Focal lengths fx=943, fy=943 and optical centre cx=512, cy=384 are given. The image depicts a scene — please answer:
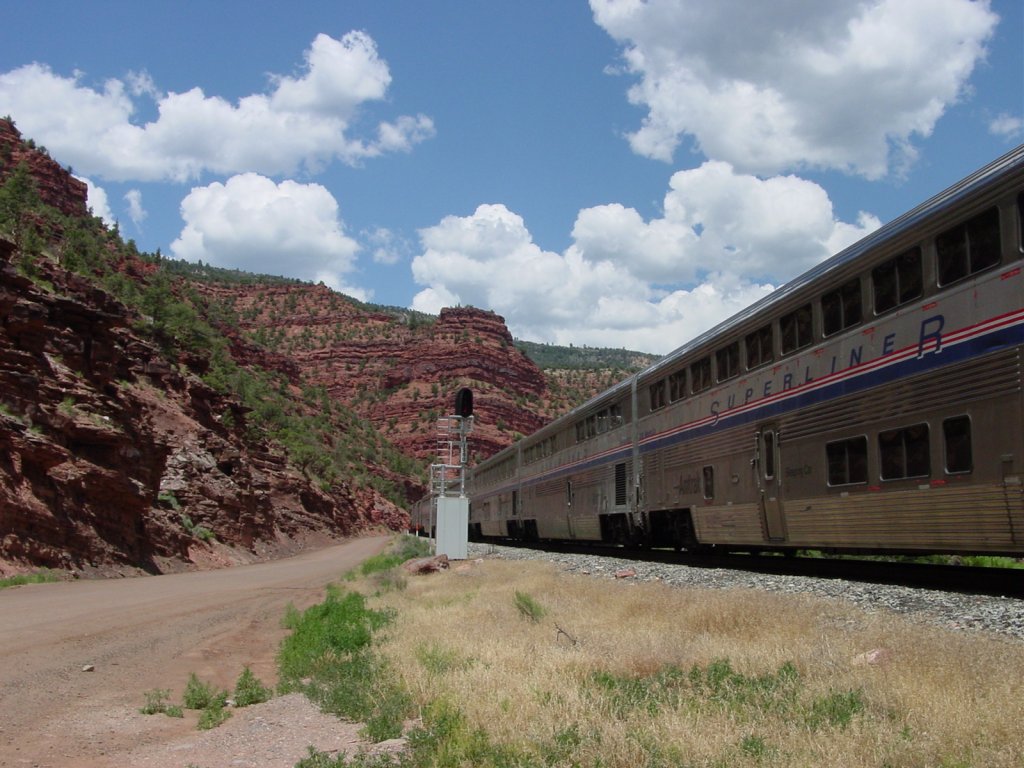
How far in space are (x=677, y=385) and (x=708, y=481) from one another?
9.78ft

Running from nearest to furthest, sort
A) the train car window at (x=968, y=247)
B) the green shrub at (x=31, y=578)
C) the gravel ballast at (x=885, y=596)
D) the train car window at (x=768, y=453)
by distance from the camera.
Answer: the gravel ballast at (x=885, y=596), the train car window at (x=968, y=247), the train car window at (x=768, y=453), the green shrub at (x=31, y=578)

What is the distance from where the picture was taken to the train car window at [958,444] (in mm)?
10031

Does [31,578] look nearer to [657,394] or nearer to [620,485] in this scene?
[620,485]

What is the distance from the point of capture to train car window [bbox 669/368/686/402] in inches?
774

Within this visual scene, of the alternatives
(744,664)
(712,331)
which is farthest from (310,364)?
(744,664)

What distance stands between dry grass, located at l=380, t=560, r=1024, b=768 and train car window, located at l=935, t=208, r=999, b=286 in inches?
153

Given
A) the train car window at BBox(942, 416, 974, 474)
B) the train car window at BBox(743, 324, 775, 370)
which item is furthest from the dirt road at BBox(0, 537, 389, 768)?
the train car window at BBox(743, 324, 775, 370)

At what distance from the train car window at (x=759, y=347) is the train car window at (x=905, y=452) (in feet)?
12.7

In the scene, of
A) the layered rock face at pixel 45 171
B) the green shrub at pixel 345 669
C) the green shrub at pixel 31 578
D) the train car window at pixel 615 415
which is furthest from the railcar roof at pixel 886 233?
the layered rock face at pixel 45 171

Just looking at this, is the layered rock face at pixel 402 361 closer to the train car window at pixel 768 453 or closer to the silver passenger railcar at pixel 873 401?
the silver passenger railcar at pixel 873 401

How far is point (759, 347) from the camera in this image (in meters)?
15.9

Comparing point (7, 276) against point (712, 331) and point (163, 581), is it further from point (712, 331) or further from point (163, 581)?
point (712, 331)

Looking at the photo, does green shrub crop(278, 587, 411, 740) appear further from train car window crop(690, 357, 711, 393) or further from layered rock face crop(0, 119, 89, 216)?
layered rock face crop(0, 119, 89, 216)

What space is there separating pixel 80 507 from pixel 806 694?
25749 mm
